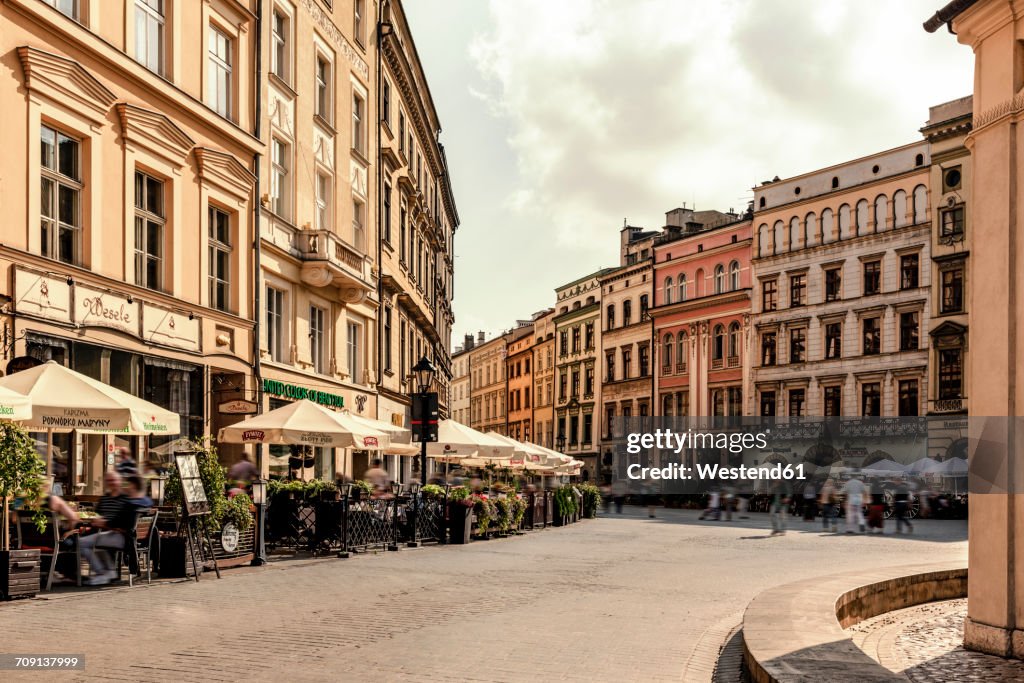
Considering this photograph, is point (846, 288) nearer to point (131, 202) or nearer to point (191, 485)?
point (131, 202)

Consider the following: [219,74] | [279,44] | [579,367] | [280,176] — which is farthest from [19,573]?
[579,367]

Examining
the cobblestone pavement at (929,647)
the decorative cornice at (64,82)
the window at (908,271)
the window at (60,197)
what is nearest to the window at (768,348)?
the window at (908,271)

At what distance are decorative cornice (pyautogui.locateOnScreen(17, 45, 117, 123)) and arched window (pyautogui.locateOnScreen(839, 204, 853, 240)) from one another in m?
47.8

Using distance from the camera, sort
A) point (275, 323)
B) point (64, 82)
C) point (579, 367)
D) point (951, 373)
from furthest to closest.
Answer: point (579, 367) → point (951, 373) → point (275, 323) → point (64, 82)

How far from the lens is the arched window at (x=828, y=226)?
6131cm

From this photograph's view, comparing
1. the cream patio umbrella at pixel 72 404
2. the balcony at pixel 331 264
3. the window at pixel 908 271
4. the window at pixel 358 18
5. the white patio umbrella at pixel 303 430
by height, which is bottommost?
the white patio umbrella at pixel 303 430

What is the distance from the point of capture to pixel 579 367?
87375mm

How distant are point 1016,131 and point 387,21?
28.6 meters

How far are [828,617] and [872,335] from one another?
51.9 metres

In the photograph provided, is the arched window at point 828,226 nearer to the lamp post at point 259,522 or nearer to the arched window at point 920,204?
the arched window at point 920,204

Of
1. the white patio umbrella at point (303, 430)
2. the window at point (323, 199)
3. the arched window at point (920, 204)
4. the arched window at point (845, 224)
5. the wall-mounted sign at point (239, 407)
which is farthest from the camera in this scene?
the arched window at point (845, 224)

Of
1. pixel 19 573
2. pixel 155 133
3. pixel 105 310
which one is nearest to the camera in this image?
pixel 19 573

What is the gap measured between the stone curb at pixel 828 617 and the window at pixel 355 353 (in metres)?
20.5

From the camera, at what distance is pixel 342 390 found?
102 feet
